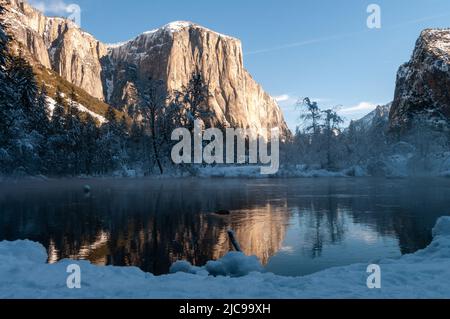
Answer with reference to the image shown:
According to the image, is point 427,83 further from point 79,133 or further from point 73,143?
point 73,143

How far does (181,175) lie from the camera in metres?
49.4

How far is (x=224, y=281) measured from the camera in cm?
710

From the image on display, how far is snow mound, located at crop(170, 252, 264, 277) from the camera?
27.0 ft

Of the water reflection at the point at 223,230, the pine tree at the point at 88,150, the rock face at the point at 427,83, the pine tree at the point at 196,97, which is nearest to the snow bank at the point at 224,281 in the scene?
the water reflection at the point at 223,230

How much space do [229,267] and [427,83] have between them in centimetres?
11205

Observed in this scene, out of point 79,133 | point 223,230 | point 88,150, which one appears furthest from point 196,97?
point 223,230

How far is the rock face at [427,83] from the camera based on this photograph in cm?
9888

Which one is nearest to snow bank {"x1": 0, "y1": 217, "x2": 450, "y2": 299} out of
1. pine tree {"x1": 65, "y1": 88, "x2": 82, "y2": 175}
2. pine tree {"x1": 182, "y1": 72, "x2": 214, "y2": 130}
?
pine tree {"x1": 182, "y1": 72, "x2": 214, "y2": 130}

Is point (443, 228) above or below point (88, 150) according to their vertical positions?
below

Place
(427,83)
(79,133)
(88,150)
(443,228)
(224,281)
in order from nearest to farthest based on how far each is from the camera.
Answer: (224,281) → (443,228) → (79,133) → (88,150) → (427,83)

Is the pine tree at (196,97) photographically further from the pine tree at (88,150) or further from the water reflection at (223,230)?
the water reflection at (223,230)

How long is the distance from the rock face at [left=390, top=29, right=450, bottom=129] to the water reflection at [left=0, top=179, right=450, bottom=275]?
3514 inches

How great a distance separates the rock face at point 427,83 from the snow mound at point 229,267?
101175mm

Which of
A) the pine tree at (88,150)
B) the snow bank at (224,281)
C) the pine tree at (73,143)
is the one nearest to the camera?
the snow bank at (224,281)
